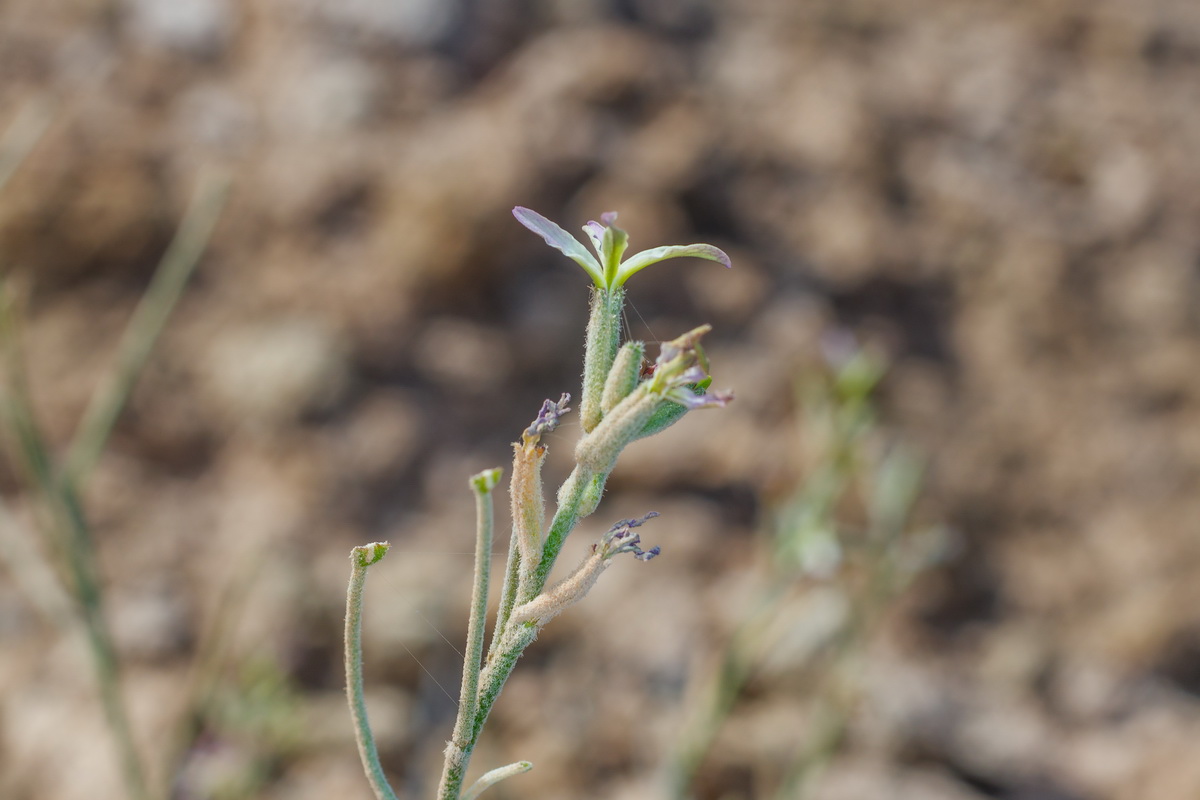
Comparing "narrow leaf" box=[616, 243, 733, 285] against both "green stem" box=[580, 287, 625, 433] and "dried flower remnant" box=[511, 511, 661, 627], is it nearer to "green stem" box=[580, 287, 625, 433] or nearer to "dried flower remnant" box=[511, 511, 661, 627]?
"green stem" box=[580, 287, 625, 433]

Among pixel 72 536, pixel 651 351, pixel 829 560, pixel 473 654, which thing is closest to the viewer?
pixel 473 654

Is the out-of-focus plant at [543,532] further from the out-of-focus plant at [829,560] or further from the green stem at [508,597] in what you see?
the out-of-focus plant at [829,560]

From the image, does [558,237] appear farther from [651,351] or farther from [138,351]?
[651,351]

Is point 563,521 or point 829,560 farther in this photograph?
point 829,560

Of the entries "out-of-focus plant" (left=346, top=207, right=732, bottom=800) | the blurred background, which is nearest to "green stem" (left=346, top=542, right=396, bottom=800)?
"out-of-focus plant" (left=346, top=207, right=732, bottom=800)

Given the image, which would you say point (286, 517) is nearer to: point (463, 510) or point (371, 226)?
point (463, 510)

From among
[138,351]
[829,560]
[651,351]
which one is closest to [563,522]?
[138,351]

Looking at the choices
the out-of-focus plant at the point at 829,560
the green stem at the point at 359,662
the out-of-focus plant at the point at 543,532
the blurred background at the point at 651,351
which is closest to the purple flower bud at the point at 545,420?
the out-of-focus plant at the point at 543,532
